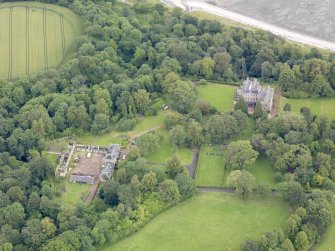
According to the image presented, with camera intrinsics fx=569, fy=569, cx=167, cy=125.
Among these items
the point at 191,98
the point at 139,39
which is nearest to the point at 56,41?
the point at 139,39

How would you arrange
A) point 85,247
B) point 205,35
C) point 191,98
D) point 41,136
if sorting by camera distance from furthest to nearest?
point 205,35
point 191,98
point 41,136
point 85,247

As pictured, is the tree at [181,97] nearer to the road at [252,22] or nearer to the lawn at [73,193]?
the lawn at [73,193]

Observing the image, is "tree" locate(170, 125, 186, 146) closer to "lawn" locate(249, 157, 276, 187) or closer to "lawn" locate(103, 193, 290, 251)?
"lawn" locate(103, 193, 290, 251)

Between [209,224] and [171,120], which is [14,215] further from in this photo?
[171,120]

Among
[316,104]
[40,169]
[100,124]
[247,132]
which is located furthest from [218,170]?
[40,169]

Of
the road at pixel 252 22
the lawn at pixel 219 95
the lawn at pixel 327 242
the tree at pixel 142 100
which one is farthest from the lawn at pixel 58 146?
the road at pixel 252 22

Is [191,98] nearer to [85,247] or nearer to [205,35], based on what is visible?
[205,35]

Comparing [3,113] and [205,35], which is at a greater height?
[205,35]
